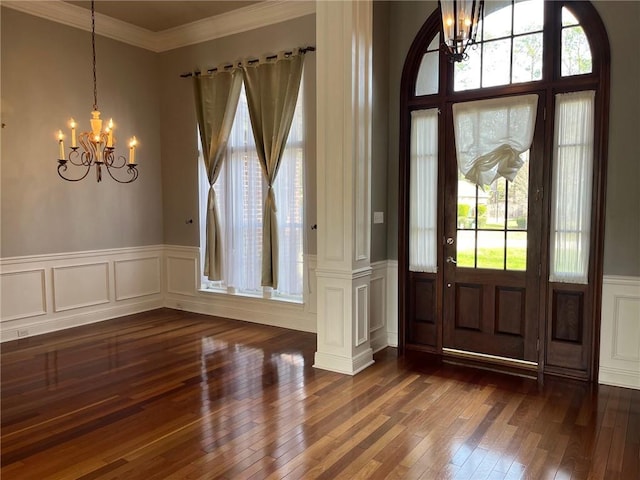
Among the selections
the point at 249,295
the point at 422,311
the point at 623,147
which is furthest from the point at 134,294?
the point at 623,147

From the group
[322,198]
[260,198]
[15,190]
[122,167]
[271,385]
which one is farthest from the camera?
[122,167]

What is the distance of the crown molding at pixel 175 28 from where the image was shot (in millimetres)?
5145

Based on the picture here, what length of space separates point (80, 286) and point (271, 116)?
2853mm

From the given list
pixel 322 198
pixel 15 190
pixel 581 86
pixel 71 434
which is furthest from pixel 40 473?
pixel 581 86

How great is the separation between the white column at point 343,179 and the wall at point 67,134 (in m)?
2.96

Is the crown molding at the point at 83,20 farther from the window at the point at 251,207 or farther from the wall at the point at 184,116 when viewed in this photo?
Answer: the window at the point at 251,207

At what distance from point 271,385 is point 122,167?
3565 millimetres

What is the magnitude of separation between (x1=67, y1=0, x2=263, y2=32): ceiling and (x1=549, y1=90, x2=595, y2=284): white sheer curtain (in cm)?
331

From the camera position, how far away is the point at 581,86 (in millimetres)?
3873

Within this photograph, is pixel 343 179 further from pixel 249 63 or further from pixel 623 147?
pixel 249 63

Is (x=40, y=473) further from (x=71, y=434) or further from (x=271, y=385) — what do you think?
(x=271, y=385)

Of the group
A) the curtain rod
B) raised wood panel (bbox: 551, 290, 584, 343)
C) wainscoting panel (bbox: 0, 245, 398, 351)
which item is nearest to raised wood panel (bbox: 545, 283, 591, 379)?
raised wood panel (bbox: 551, 290, 584, 343)

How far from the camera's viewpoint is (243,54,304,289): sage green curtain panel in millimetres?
5234

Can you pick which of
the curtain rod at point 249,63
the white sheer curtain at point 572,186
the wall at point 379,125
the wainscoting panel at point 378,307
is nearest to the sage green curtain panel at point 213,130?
the curtain rod at point 249,63
